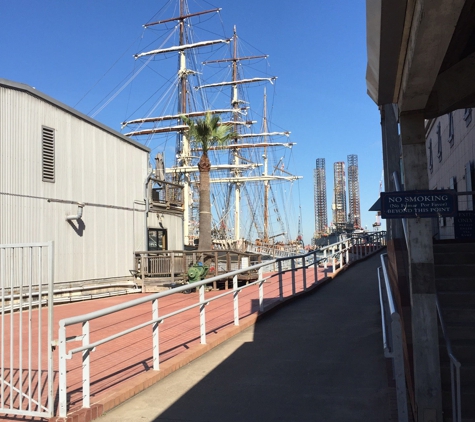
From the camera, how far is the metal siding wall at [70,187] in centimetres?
1454

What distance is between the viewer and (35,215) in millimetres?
15250

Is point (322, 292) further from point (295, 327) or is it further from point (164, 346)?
point (164, 346)

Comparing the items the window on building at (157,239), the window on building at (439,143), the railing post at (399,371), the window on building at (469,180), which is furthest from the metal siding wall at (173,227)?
the railing post at (399,371)

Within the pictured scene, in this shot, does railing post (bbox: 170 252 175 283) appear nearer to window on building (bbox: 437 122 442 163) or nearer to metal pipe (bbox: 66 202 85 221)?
metal pipe (bbox: 66 202 85 221)

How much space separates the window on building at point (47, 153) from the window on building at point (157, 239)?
6534 millimetres

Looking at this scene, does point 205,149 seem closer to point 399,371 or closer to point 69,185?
point 69,185

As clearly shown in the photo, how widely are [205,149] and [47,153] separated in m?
10.7

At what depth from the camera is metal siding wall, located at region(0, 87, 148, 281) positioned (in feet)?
47.7

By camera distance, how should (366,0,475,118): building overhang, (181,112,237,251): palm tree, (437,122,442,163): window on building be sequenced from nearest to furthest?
(366,0,475,118): building overhang
(437,122,442,163): window on building
(181,112,237,251): palm tree

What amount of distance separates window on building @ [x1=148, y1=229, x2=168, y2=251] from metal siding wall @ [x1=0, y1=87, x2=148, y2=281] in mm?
1586

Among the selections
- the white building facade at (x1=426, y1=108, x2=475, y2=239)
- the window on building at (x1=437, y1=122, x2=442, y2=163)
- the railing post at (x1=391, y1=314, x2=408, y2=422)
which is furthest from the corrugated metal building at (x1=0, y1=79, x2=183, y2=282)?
the railing post at (x1=391, y1=314, x2=408, y2=422)

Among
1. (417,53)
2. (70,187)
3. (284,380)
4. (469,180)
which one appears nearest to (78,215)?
(70,187)

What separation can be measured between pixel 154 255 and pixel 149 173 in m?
3.40

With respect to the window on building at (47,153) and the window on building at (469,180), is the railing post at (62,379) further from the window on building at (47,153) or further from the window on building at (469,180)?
the window on building at (47,153)
